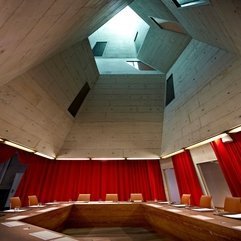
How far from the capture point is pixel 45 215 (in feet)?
12.5

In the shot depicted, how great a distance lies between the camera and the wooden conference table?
2.13m

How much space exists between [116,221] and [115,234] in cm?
76

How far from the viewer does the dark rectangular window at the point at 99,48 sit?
8344 mm

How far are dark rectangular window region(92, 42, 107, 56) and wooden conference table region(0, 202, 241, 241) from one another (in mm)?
6030

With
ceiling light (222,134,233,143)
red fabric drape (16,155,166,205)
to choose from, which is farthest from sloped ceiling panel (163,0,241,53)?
red fabric drape (16,155,166,205)

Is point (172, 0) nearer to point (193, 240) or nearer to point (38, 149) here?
point (193, 240)

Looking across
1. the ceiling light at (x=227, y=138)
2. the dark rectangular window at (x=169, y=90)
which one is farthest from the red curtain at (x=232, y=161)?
the dark rectangular window at (x=169, y=90)

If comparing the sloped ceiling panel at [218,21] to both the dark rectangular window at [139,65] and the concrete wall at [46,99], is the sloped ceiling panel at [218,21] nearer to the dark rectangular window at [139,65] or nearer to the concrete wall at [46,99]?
the concrete wall at [46,99]

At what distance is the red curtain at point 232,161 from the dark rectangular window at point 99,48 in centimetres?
619

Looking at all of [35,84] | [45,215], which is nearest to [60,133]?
[35,84]

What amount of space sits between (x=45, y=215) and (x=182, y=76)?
199 inches

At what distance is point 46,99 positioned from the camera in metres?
4.80

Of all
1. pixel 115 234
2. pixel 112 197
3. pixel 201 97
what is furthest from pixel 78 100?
pixel 115 234

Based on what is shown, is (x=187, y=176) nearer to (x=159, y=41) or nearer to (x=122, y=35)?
(x=159, y=41)
